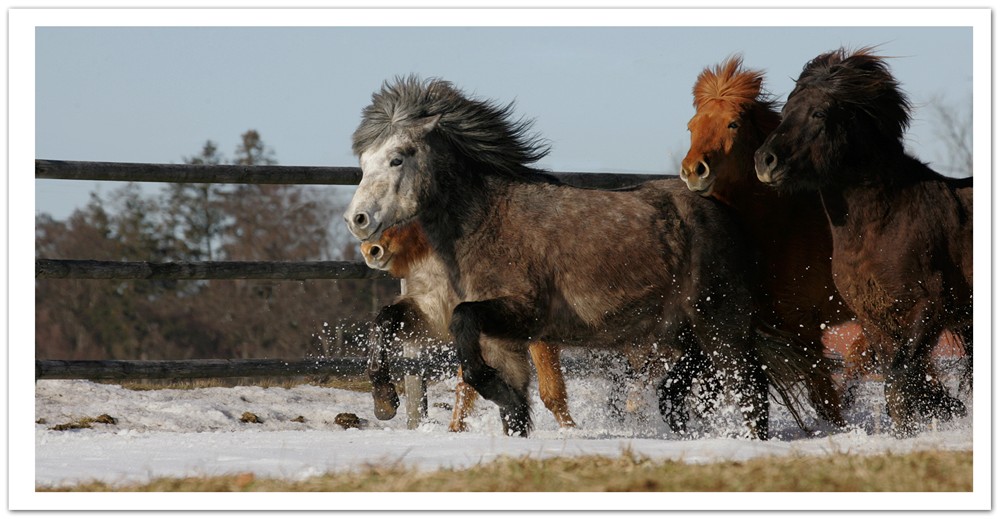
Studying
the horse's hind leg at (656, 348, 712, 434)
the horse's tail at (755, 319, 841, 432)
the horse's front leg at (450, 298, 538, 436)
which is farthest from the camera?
the horse's hind leg at (656, 348, 712, 434)

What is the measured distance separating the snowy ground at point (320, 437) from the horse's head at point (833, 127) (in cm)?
112

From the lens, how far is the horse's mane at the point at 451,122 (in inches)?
234

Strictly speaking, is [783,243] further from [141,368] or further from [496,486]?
[141,368]

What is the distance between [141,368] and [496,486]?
3.53m

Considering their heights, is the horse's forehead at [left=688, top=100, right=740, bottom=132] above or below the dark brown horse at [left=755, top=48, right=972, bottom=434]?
above

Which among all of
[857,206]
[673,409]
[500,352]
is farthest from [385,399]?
[857,206]

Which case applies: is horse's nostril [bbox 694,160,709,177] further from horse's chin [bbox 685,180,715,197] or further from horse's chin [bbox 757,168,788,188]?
horse's chin [bbox 757,168,788,188]

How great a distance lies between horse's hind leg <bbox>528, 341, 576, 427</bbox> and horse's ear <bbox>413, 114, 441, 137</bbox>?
1293 mm

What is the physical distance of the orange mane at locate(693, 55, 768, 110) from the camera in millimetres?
6117

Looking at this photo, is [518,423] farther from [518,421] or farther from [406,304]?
[406,304]

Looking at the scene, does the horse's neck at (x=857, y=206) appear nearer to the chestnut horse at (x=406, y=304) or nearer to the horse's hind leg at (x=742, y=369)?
the horse's hind leg at (x=742, y=369)

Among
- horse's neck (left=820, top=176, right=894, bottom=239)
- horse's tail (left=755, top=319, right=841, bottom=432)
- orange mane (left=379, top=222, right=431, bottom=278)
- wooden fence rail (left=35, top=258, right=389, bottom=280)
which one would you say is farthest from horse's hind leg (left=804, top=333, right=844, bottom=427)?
wooden fence rail (left=35, top=258, right=389, bottom=280)

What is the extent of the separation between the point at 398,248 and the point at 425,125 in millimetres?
678
